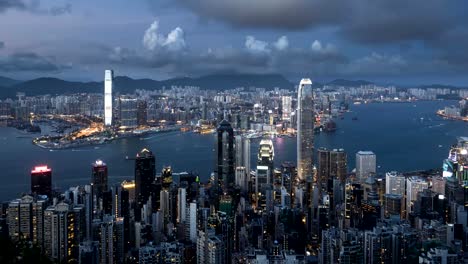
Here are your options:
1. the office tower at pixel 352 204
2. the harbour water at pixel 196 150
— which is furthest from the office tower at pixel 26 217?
the office tower at pixel 352 204

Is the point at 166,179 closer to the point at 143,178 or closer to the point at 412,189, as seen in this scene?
the point at 143,178

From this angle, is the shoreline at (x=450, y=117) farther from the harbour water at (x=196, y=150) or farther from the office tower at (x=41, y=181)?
the office tower at (x=41, y=181)

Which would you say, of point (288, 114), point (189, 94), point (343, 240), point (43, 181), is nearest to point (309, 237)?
point (343, 240)

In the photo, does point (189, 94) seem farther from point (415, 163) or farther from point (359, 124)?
point (415, 163)

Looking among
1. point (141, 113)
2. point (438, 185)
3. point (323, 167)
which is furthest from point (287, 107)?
point (438, 185)

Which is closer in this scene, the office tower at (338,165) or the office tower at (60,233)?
the office tower at (60,233)

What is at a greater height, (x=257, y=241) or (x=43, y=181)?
(x=43, y=181)
